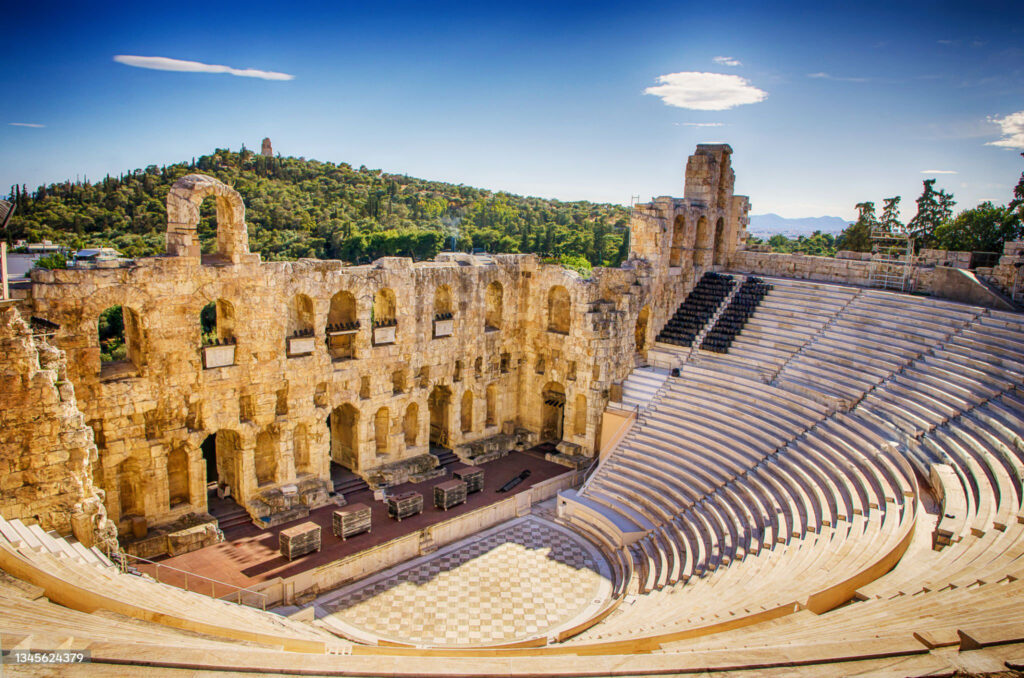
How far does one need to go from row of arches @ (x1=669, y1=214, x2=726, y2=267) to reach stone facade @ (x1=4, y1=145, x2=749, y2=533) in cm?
7

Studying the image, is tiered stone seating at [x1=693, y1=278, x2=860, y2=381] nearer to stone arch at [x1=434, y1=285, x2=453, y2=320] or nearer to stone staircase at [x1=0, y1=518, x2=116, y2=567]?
stone arch at [x1=434, y1=285, x2=453, y2=320]

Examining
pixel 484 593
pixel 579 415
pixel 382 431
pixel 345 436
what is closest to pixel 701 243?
pixel 579 415

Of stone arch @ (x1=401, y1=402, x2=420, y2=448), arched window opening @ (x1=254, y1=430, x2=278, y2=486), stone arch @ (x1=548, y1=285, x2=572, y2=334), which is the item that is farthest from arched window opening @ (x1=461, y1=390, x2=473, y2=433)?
arched window opening @ (x1=254, y1=430, x2=278, y2=486)

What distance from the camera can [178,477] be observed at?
2222 centimetres

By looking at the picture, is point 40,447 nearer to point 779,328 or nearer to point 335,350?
point 335,350

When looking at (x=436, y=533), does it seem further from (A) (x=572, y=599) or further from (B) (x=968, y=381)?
(B) (x=968, y=381)

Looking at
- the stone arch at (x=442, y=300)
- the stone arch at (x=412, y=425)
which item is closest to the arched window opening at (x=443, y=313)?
the stone arch at (x=442, y=300)

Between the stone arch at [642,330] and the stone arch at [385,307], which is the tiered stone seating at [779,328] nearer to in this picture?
the stone arch at [642,330]

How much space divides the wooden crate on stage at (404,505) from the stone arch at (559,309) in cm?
1022

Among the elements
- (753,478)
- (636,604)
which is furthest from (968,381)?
(636,604)

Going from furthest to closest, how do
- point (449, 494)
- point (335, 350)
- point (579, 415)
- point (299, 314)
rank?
point (579, 415) < point (335, 350) < point (299, 314) < point (449, 494)

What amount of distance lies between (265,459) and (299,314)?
17.3ft

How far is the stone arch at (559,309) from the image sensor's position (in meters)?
30.2

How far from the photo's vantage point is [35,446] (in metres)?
15.7
